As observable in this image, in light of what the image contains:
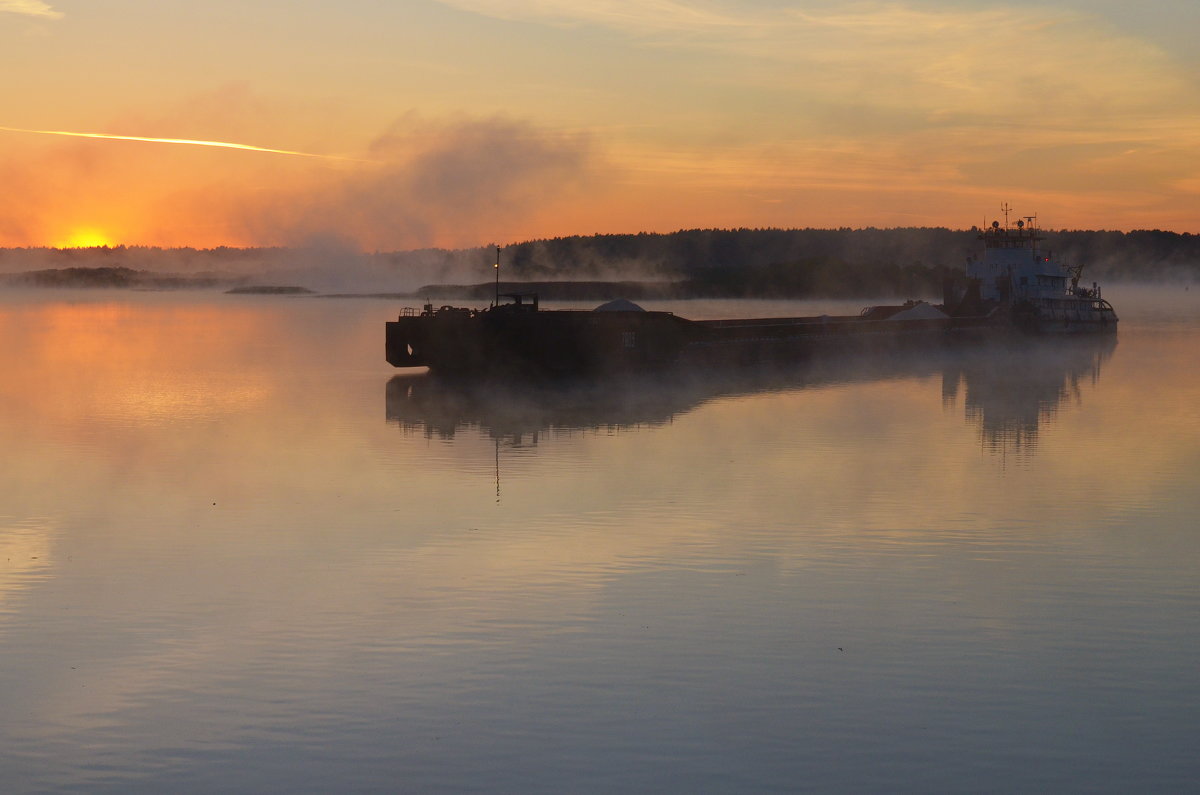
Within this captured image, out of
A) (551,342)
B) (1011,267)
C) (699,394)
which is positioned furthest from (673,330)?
(1011,267)

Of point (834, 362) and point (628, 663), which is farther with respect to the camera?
point (834, 362)

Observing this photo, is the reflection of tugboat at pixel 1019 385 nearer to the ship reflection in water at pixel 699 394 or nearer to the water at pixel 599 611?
the ship reflection in water at pixel 699 394

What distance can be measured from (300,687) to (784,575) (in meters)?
7.28

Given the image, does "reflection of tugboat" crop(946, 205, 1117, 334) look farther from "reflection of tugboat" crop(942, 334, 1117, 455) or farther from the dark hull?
the dark hull

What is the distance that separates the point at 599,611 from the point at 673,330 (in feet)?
159

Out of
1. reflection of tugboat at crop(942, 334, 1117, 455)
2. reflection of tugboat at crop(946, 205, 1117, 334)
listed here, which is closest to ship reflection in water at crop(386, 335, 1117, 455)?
reflection of tugboat at crop(942, 334, 1117, 455)

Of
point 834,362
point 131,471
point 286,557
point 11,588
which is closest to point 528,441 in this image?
point 131,471

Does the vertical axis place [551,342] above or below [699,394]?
above

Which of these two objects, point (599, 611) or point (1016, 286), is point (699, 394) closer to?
point (599, 611)

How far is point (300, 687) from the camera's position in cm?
1227

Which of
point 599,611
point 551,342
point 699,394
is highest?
point 551,342

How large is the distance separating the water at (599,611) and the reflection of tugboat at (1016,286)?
63544 millimetres

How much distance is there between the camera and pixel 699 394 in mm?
48688

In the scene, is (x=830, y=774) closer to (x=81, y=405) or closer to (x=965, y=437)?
(x=965, y=437)
